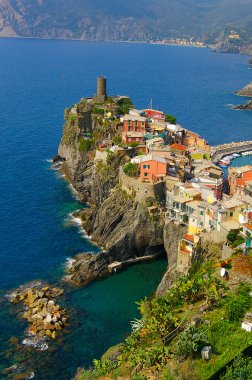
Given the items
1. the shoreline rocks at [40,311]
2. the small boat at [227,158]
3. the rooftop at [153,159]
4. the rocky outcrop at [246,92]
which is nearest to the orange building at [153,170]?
the rooftop at [153,159]

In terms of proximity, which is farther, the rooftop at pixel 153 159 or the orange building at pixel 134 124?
the orange building at pixel 134 124

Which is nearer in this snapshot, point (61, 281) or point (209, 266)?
point (209, 266)

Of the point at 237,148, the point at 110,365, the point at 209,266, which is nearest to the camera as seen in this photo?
the point at 110,365

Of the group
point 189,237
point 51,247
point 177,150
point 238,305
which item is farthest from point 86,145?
point 238,305

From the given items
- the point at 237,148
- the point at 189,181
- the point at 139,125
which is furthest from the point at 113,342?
the point at 237,148

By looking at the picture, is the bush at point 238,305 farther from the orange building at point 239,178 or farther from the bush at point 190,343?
the orange building at point 239,178

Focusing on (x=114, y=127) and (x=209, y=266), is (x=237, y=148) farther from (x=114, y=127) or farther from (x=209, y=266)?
(x=209, y=266)
